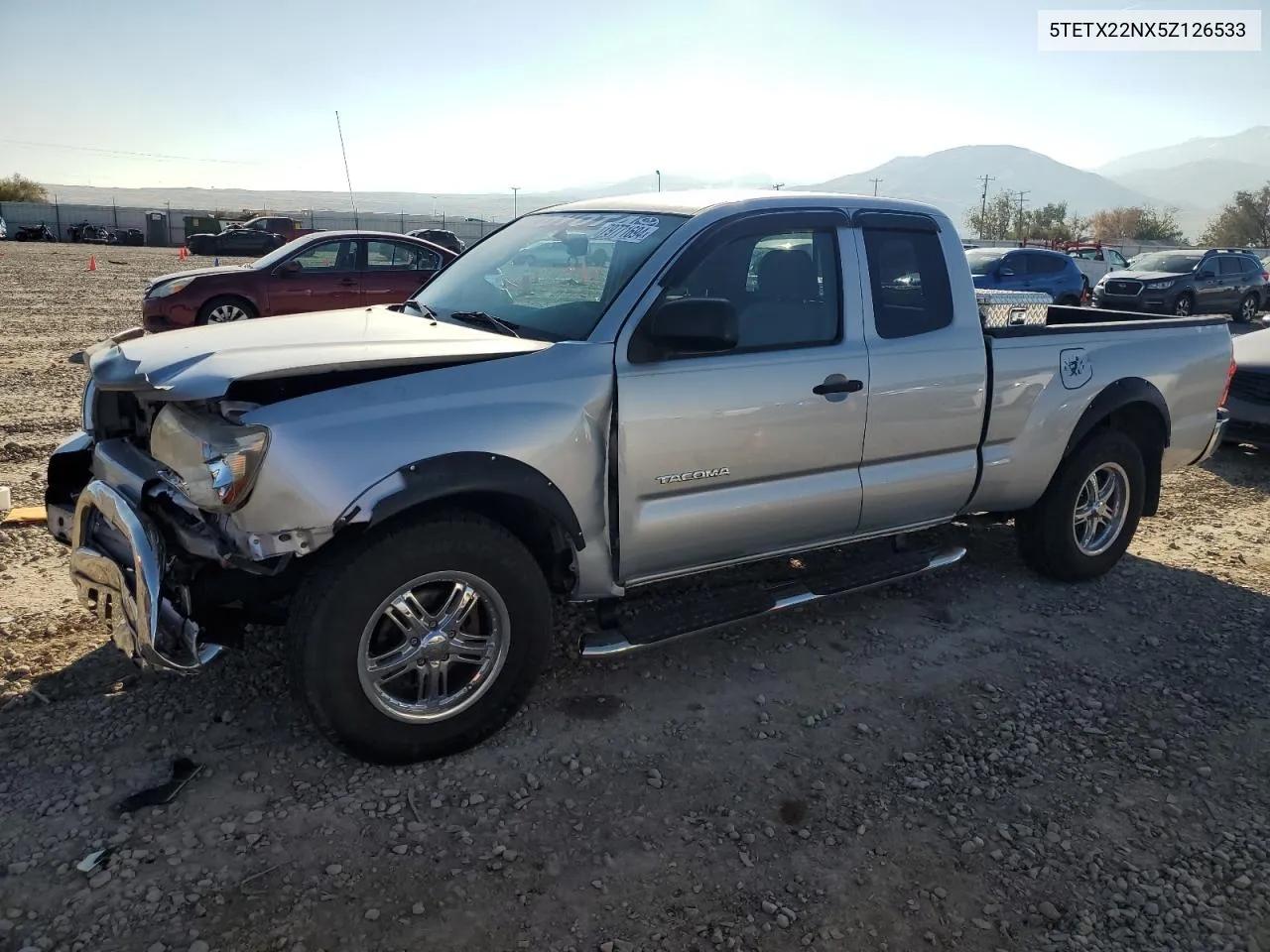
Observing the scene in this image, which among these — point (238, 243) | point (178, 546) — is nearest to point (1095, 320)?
point (178, 546)

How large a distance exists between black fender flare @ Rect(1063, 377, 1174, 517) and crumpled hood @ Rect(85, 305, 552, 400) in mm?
3059

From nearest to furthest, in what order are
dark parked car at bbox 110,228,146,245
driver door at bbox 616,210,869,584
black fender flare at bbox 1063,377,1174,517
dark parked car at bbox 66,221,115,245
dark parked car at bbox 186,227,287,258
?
driver door at bbox 616,210,869,584 → black fender flare at bbox 1063,377,1174,517 → dark parked car at bbox 186,227,287,258 → dark parked car at bbox 66,221,115,245 → dark parked car at bbox 110,228,146,245

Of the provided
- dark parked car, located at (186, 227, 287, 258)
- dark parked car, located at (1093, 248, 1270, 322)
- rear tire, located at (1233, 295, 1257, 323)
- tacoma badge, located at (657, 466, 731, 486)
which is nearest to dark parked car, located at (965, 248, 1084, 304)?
dark parked car, located at (1093, 248, 1270, 322)

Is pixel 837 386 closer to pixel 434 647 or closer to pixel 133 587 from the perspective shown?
pixel 434 647

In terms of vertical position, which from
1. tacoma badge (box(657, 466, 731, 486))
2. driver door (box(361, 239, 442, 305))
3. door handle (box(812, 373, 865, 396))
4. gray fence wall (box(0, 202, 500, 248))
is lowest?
tacoma badge (box(657, 466, 731, 486))

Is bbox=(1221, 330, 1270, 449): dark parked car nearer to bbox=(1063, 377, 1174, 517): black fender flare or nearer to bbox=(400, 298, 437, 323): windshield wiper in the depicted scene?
bbox=(1063, 377, 1174, 517): black fender flare

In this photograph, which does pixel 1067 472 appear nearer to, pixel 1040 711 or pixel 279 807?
pixel 1040 711

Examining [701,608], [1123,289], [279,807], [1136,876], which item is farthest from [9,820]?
[1123,289]

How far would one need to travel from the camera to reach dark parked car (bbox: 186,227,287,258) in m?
33.7

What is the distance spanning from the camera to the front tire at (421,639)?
297cm

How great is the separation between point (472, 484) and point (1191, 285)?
21.2m

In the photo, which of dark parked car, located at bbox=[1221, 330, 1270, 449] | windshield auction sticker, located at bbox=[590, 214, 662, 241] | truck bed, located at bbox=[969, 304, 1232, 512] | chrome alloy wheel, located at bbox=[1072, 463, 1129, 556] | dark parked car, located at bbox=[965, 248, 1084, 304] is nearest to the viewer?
windshield auction sticker, located at bbox=[590, 214, 662, 241]

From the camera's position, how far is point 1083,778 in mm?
3400

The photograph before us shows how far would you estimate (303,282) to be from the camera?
12.1 m
